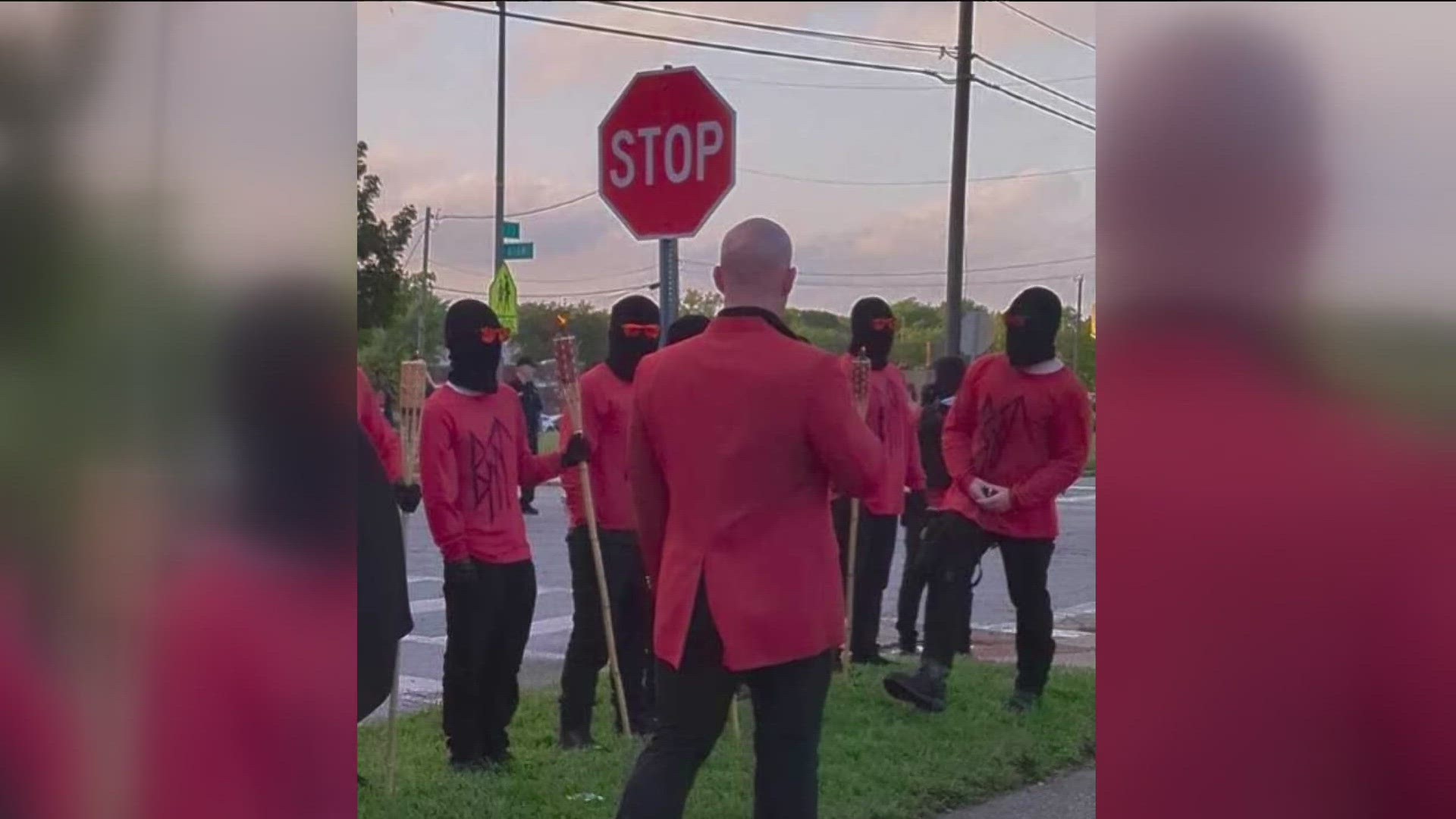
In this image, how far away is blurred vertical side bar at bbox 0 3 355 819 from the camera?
7.02ft

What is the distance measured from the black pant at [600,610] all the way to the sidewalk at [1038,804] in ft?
3.39

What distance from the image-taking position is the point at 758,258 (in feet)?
10.5

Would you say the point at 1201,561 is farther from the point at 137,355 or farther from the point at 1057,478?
the point at 1057,478

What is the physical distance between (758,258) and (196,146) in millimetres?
1295

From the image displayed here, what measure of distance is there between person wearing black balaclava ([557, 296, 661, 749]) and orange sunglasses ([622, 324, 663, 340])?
0.61 metres

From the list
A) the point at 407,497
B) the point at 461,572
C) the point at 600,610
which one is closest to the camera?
the point at 407,497

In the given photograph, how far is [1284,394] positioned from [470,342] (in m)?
Result: 1.85

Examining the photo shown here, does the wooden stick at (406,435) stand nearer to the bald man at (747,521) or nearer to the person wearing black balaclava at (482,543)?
the person wearing black balaclava at (482,543)

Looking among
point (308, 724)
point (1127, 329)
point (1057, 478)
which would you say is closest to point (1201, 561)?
point (1127, 329)

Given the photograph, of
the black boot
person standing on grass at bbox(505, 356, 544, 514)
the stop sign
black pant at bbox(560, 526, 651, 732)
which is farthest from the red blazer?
the black boot

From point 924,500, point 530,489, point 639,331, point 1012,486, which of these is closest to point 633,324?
point 639,331

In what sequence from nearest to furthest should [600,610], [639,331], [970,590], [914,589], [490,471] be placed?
[639,331], [490,471], [600,610], [970,590], [914,589]

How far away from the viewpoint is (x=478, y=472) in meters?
4.38

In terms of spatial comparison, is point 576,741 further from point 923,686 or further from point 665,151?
point 665,151
